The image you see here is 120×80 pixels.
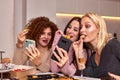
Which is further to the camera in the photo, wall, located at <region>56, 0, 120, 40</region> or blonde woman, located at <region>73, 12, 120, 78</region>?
wall, located at <region>56, 0, 120, 40</region>

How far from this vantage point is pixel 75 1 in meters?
2.86

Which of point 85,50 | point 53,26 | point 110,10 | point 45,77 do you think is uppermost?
point 110,10

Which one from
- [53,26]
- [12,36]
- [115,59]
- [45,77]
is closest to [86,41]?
[115,59]

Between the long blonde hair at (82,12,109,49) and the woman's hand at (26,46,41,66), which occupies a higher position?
the long blonde hair at (82,12,109,49)

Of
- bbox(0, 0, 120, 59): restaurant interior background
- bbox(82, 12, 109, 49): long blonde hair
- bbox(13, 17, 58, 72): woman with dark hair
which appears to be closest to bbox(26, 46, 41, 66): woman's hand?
bbox(13, 17, 58, 72): woman with dark hair

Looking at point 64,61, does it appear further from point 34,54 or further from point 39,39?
point 39,39

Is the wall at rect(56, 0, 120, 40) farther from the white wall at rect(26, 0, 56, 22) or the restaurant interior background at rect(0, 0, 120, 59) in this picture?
the white wall at rect(26, 0, 56, 22)

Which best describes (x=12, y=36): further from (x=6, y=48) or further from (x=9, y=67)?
(x=9, y=67)

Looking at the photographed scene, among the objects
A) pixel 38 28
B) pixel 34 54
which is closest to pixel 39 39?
pixel 38 28

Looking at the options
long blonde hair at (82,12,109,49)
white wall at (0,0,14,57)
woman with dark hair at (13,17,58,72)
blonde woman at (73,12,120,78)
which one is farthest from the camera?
white wall at (0,0,14,57)

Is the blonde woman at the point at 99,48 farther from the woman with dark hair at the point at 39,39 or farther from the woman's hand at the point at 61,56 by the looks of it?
the woman with dark hair at the point at 39,39

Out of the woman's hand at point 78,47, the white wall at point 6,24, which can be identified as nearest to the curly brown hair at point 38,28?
the woman's hand at point 78,47

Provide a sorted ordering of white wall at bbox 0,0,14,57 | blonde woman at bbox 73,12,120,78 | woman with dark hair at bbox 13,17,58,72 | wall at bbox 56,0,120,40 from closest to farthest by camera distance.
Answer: blonde woman at bbox 73,12,120,78 → woman with dark hair at bbox 13,17,58,72 → white wall at bbox 0,0,14,57 → wall at bbox 56,0,120,40

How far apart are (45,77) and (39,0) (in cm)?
138
